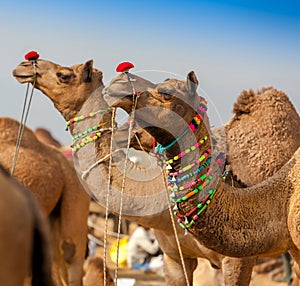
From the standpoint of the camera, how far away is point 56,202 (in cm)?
718

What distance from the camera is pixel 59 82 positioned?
545 cm

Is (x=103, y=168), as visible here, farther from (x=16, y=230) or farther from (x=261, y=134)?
(x=16, y=230)

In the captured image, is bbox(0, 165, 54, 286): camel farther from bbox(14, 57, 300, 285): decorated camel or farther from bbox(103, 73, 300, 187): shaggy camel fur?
bbox(103, 73, 300, 187): shaggy camel fur

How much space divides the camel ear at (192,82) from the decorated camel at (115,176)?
0.82 m

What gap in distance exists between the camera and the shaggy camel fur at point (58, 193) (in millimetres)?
7031

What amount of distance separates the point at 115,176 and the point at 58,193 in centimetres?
230

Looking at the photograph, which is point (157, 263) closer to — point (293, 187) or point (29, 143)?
point (29, 143)

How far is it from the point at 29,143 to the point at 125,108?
3.36 metres

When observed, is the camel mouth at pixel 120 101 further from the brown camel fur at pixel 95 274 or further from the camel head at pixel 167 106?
the brown camel fur at pixel 95 274

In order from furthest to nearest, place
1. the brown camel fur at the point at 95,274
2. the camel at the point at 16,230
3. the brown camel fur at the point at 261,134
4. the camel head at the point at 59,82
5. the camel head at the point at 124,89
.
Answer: the brown camel fur at the point at 95,274 → the brown camel fur at the point at 261,134 → the camel head at the point at 59,82 → the camel head at the point at 124,89 → the camel at the point at 16,230

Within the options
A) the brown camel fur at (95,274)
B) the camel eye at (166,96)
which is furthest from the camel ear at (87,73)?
the brown camel fur at (95,274)

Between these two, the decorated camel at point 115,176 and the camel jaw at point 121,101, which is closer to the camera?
the camel jaw at point 121,101

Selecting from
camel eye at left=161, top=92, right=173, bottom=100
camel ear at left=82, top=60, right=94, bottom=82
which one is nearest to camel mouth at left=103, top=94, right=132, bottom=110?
camel eye at left=161, top=92, right=173, bottom=100

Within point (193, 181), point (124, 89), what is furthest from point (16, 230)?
point (193, 181)
